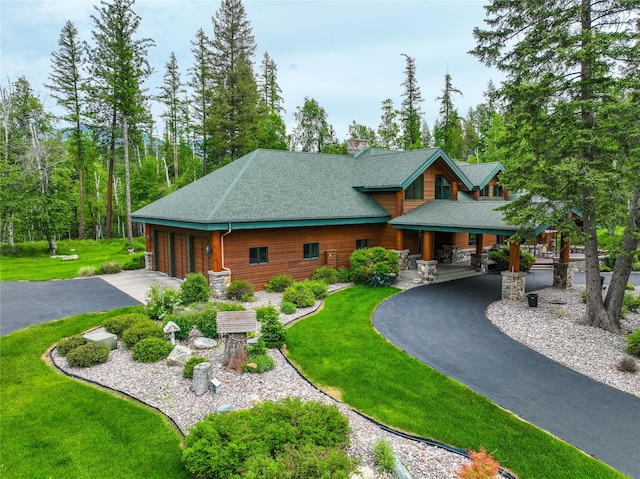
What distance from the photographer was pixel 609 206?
461 inches

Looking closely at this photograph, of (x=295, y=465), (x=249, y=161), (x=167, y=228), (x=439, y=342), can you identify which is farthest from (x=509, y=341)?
(x=167, y=228)

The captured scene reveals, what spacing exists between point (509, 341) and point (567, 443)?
199 inches

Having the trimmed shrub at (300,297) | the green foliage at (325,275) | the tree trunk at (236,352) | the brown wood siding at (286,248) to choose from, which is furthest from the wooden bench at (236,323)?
the green foliage at (325,275)

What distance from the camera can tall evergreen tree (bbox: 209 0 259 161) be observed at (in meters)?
33.6

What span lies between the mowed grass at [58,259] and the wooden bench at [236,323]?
15804mm

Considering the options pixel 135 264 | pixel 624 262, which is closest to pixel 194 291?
pixel 135 264

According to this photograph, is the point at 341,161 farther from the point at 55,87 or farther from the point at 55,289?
the point at 55,87

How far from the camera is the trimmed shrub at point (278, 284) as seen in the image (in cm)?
1647

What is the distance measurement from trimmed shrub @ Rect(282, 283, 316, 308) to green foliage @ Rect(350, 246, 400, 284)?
378cm

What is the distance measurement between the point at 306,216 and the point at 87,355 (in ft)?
33.8

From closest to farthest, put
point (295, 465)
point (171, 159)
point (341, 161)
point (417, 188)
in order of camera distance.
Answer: point (295, 465), point (417, 188), point (341, 161), point (171, 159)

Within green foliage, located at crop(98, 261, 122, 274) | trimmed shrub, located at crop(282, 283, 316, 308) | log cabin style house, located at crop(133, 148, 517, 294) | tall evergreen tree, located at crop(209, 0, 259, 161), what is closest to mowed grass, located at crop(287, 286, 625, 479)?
trimmed shrub, located at crop(282, 283, 316, 308)

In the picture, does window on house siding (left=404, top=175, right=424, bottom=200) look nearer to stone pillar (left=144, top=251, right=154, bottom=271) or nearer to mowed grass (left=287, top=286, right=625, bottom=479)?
mowed grass (left=287, top=286, right=625, bottom=479)

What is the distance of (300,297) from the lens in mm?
14516
